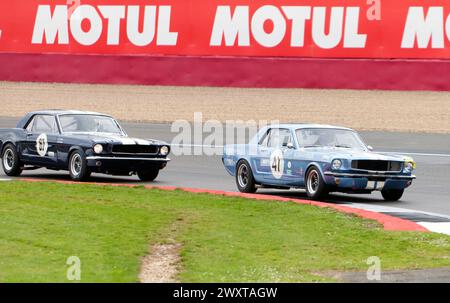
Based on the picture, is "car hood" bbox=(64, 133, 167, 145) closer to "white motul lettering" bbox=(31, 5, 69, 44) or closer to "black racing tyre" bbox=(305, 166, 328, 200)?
"black racing tyre" bbox=(305, 166, 328, 200)

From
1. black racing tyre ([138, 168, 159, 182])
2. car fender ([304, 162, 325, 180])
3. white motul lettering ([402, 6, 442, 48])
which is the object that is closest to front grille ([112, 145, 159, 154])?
black racing tyre ([138, 168, 159, 182])

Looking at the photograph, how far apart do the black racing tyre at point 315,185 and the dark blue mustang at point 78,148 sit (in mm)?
3796

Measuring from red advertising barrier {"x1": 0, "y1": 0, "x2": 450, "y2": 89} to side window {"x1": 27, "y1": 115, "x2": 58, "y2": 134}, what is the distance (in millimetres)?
18580

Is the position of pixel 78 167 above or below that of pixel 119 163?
below

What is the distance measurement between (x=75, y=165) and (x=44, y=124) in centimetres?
150

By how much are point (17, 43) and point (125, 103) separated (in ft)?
15.2

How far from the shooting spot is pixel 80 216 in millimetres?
15109

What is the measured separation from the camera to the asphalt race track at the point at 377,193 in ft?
63.4

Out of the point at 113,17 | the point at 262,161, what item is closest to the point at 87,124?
the point at 262,161

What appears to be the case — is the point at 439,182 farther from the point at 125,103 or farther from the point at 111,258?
the point at 125,103

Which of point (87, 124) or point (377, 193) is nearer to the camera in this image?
point (377, 193)

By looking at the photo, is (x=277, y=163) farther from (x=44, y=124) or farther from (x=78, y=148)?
(x=44, y=124)

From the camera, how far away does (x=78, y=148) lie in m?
20.9

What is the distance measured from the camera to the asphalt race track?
19.3 m
